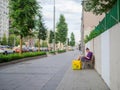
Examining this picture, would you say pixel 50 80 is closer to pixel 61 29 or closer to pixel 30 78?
pixel 30 78

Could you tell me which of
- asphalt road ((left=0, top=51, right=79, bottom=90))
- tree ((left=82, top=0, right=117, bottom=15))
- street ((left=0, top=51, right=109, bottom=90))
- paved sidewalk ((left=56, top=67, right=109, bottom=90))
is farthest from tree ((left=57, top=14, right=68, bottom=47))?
paved sidewalk ((left=56, top=67, right=109, bottom=90))

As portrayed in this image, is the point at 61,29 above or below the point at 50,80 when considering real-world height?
above

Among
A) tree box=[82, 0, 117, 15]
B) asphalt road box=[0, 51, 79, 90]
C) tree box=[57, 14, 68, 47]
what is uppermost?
tree box=[57, 14, 68, 47]

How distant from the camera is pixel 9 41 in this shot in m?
134

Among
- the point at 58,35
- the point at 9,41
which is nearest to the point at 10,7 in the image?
the point at 58,35

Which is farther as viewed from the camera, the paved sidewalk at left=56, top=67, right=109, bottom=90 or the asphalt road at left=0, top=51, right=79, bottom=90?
the asphalt road at left=0, top=51, right=79, bottom=90

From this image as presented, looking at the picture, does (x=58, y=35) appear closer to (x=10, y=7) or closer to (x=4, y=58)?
(x=10, y=7)

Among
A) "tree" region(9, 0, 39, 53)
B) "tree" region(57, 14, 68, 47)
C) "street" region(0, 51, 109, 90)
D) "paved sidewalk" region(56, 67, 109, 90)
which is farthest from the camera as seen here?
"tree" region(57, 14, 68, 47)

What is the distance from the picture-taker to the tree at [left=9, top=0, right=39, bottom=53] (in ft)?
123

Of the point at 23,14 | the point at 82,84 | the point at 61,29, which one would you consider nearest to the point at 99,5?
the point at 82,84

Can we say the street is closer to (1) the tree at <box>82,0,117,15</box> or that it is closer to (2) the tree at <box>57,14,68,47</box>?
(1) the tree at <box>82,0,117,15</box>

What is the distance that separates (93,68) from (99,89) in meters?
11.1

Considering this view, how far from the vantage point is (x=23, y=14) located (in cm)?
3781

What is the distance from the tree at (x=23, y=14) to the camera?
123 feet
